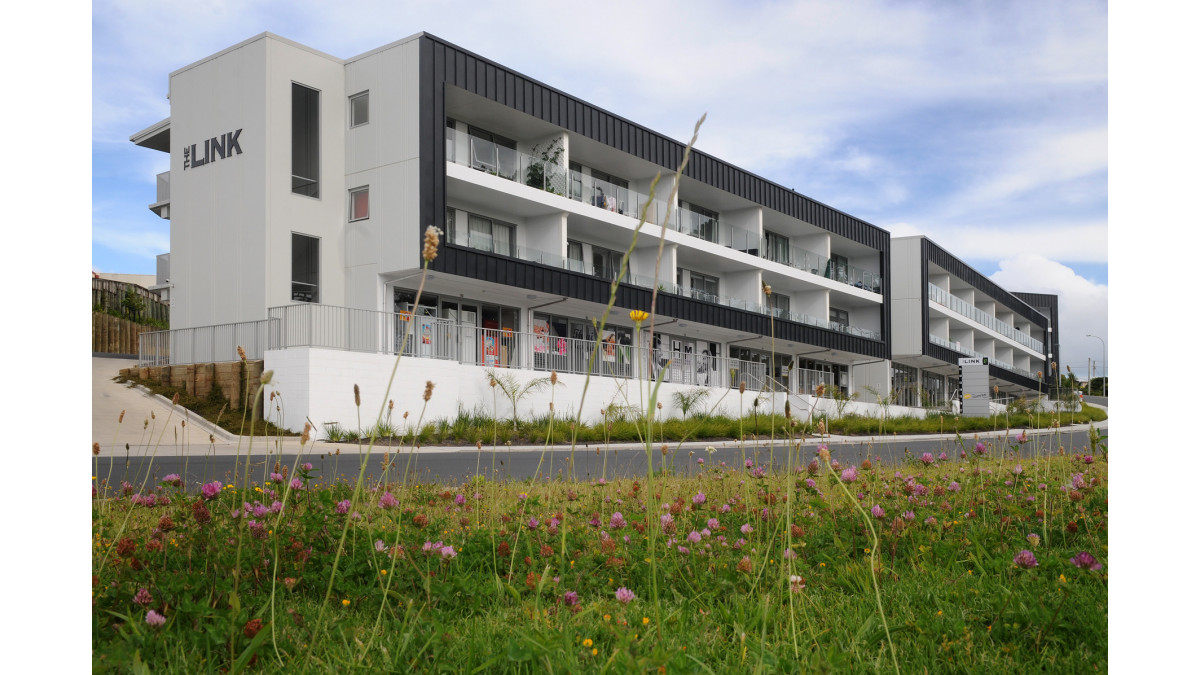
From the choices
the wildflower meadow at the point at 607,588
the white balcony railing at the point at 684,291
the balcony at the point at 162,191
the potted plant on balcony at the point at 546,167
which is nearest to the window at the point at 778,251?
the white balcony railing at the point at 684,291

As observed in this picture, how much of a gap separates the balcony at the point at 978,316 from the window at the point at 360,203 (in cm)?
3600

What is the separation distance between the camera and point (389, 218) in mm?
20859

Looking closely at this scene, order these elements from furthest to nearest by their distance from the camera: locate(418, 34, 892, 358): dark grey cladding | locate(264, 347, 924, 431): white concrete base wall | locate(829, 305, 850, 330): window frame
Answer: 1. locate(829, 305, 850, 330): window frame
2. locate(418, 34, 892, 358): dark grey cladding
3. locate(264, 347, 924, 431): white concrete base wall

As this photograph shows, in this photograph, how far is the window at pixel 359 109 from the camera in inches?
859

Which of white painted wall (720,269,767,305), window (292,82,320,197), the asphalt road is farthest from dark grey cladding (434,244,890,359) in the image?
the asphalt road

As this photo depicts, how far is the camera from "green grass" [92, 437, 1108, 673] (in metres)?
2.22

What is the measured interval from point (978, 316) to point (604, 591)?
58.6m

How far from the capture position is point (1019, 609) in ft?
8.40

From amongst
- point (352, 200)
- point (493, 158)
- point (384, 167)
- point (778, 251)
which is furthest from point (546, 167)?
point (778, 251)

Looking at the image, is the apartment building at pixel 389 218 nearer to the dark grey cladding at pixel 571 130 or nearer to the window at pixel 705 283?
the dark grey cladding at pixel 571 130

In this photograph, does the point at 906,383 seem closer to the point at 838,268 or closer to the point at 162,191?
the point at 838,268

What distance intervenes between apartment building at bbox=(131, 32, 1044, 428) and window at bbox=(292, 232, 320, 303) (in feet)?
0.17

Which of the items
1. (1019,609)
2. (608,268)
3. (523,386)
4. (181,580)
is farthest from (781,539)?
(608,268)

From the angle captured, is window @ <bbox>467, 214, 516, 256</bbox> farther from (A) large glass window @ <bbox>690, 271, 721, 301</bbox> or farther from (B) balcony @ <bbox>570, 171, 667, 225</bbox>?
(A) large glass window @ <bbox>690, 271, 721, 301</bbox>
